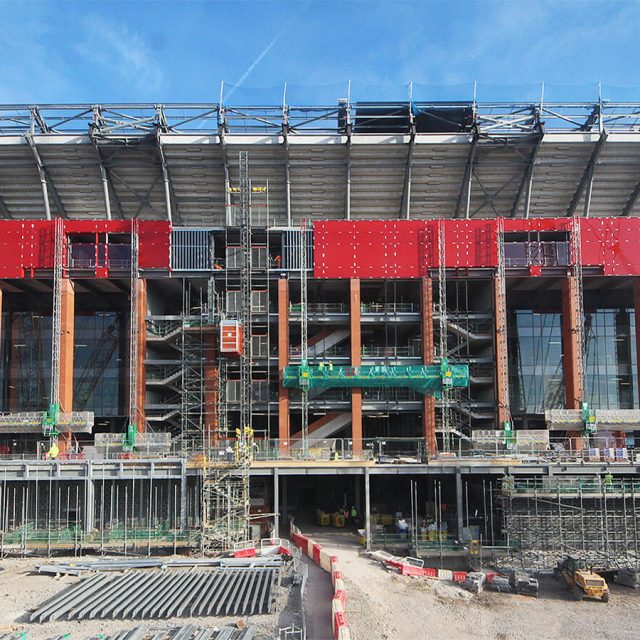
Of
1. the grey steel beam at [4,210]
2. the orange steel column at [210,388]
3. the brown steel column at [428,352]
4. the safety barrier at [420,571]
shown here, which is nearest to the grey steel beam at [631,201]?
the brown steel column at [428,352]

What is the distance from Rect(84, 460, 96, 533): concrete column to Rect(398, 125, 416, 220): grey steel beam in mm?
29694

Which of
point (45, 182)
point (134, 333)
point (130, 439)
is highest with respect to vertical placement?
point (45, 182)

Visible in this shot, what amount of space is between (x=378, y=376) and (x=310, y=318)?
6.59 metres

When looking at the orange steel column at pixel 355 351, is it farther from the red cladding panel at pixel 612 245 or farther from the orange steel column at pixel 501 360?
the red cladding panel at pixel 612 245

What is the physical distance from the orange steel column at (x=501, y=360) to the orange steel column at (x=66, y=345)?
29.4 meters

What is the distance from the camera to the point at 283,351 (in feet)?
148

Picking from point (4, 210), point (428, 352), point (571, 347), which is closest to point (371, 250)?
point (428, 352)

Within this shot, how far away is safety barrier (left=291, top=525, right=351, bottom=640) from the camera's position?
21125 mm

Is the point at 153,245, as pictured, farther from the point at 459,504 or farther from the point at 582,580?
the point at 582,580

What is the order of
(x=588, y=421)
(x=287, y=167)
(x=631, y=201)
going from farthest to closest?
(x=631, y=201), (x=287, y=167), (x=588, y=421)

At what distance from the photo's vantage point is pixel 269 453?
38.4 m

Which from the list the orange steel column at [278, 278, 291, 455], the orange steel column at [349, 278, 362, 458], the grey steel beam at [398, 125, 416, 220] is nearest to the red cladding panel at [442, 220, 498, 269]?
the grey steel beam at [398, 125, 416, 220]

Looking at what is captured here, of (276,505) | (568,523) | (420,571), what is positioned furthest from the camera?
(276,505)

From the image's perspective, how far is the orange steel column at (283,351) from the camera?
1737 inches
